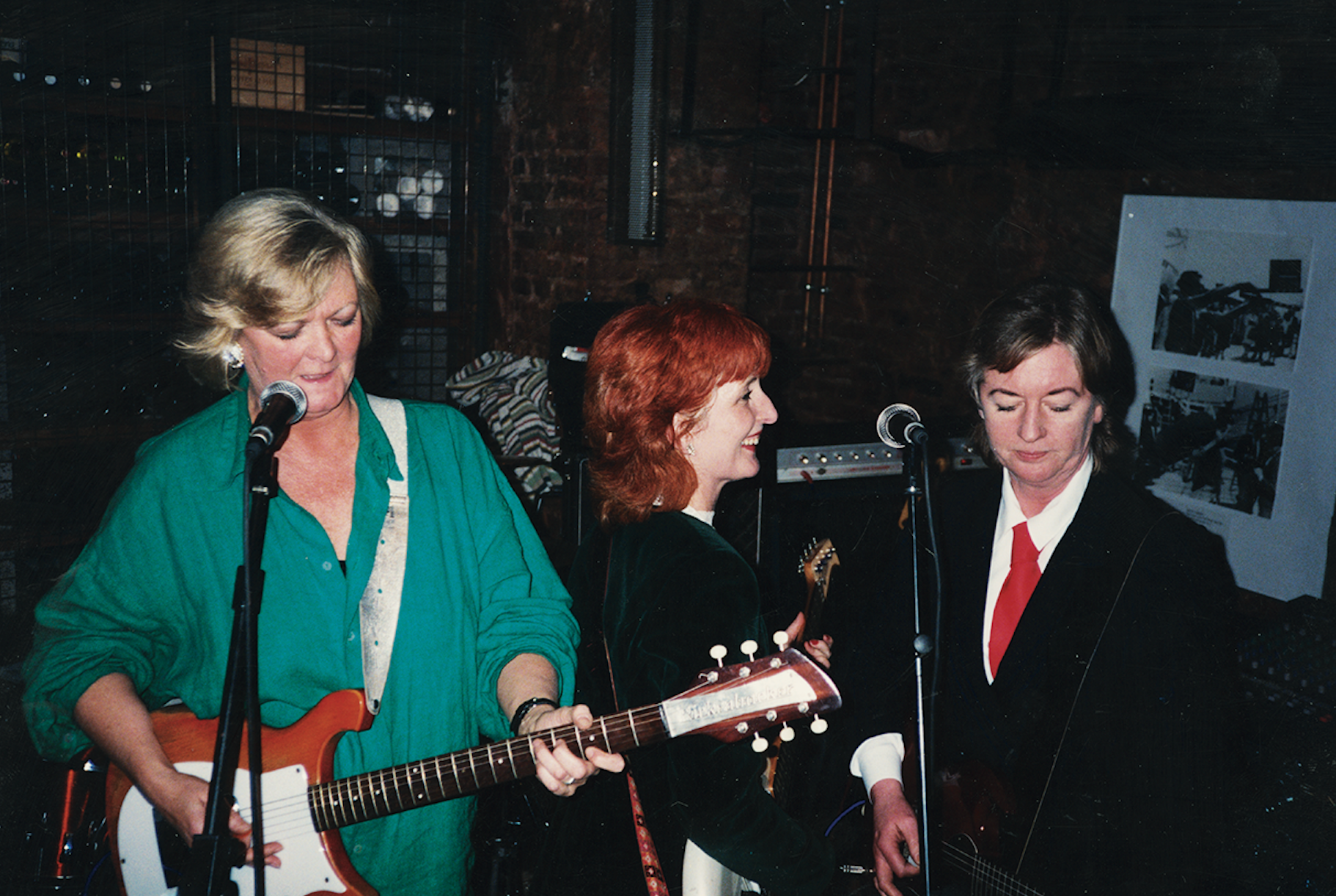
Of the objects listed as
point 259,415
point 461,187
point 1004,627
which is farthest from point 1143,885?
point 461,187

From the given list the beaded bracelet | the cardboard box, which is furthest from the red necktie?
the cardboard box

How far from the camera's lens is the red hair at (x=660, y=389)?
1721 millimetres

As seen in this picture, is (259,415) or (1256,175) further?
(1256,175)

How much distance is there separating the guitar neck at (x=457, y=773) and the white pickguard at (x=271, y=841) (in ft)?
0.11

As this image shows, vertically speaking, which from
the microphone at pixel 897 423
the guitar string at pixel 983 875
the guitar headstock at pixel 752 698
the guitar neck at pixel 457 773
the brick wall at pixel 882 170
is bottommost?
the guitar string at pixel 983 875

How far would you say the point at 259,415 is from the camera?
123 centimetres

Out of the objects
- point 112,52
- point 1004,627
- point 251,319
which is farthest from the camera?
point 112,52

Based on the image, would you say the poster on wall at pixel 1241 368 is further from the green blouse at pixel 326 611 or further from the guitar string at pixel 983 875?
the green blouse at pixel 326 611

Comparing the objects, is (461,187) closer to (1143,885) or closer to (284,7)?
(284,7)

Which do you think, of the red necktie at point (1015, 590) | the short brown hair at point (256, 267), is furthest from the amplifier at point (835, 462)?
the short brown hair at point (256, 267)

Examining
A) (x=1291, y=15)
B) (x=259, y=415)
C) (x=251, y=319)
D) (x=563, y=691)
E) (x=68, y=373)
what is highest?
(x=1291, y=15)

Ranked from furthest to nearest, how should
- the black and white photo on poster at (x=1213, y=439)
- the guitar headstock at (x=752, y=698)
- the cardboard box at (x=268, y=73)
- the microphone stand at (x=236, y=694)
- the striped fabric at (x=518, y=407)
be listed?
the striped fabric at (x=518, y=407) < the cardboard box at (x=268, y=73) < the black and white photo on poster at (x=1213, y=439) < the guitar headstock at (x=752, y=698) < the microphone stand at (x=236, y=694)

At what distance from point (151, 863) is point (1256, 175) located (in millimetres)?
3071

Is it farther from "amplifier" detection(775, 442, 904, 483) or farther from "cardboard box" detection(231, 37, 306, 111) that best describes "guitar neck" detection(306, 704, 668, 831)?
"cardboard box" detection(231, 37, 306, 111)
